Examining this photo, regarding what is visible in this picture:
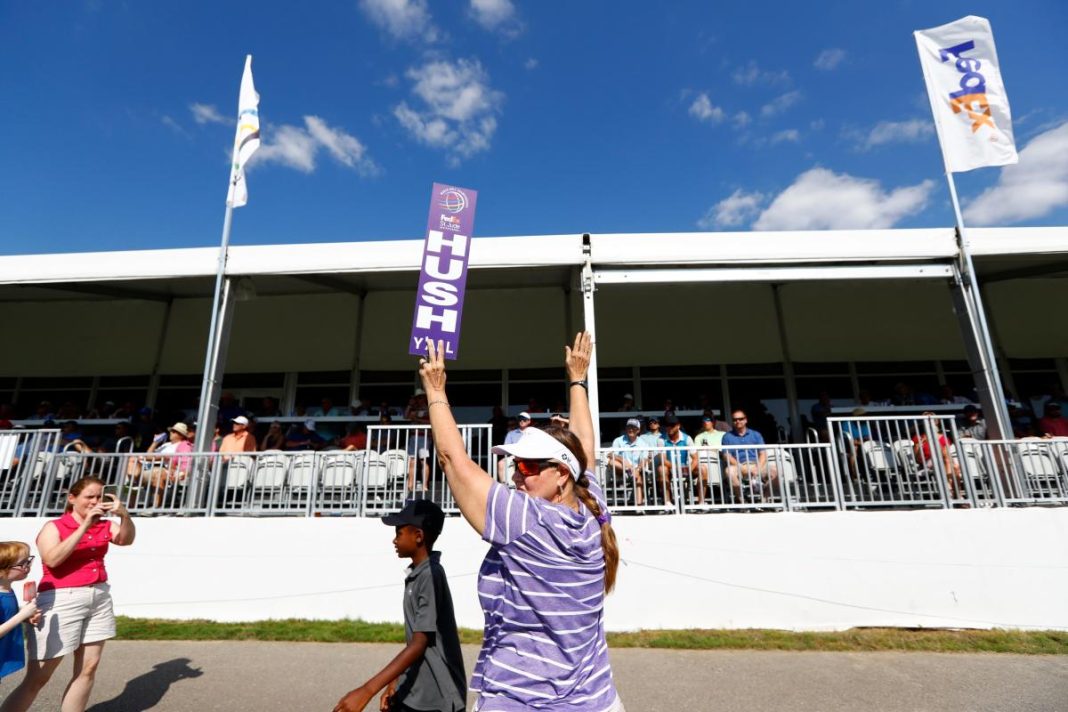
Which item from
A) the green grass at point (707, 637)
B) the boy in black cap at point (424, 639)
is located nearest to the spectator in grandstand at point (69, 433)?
the green grass at point (707, 637)

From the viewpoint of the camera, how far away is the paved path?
4352mm

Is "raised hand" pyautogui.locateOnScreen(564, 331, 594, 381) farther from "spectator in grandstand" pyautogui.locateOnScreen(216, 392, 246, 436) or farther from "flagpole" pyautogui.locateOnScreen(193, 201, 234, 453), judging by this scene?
"spectator in grandstand" pyautogui.locateOnScreen(216, 392, 246, 436)

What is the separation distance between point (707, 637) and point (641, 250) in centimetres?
493

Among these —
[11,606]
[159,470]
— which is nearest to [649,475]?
[11,606]

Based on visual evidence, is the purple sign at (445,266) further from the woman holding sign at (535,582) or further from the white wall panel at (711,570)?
the woman holding sign at (535,582)

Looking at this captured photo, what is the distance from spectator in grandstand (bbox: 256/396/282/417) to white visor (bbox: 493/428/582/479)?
426 inches

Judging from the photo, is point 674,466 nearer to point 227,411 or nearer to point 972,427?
point 972,427

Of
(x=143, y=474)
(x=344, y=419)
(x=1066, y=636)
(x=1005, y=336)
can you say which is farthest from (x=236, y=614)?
(x=1005, y=336)

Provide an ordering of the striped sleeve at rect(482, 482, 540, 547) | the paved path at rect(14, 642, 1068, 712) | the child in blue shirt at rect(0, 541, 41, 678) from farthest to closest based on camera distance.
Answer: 1. the paved path at rect(14, 642, 1068, 712)
2. the child in blue shirt at rect(0, 541, 41, 678)
3. the striped sleeve at rect(482, 482, 540, 547)

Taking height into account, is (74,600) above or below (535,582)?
below

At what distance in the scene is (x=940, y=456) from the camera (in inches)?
256

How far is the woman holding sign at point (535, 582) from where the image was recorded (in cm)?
162

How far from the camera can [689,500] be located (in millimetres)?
6820

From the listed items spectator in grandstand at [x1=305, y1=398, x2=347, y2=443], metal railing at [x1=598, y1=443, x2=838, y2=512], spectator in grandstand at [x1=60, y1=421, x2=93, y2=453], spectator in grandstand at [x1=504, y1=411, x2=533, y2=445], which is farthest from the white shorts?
spectator in grandstand at [x1=60, y1=421, x2=93, y2=453]
